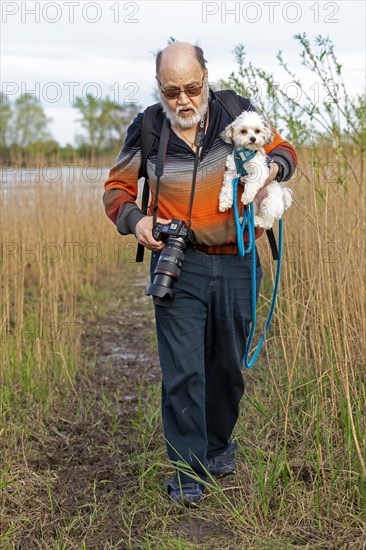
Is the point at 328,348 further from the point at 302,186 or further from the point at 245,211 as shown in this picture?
the point at 302,186

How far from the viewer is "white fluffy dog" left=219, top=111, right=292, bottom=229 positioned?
284cm

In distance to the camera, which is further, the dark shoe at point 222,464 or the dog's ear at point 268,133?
the dark shoe at point 222,464

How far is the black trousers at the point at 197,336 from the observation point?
2.94m

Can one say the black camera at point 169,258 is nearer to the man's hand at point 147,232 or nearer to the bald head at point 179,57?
the man's hand at point 147,232

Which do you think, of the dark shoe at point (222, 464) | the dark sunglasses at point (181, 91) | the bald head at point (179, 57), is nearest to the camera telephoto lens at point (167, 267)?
the dark sunglasses at point (181, 91)

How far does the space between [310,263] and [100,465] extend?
4.58ft

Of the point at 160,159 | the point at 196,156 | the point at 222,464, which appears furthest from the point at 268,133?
the point at 222,464

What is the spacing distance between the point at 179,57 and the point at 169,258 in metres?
0.73

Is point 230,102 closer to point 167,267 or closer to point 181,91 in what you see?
point 181,91

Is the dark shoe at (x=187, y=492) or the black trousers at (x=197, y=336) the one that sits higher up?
the black trousers at (x=197, y=336)

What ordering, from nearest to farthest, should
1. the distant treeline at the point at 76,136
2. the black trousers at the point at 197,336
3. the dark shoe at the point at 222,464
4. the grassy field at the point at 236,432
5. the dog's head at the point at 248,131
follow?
the grassy field at the point at 236,432 → the dog's head at the point at 248,131 → the black trousers at the point at 197,336 → the dark shoe at the point at 222,464 → the distant treeline at the point at 76,136

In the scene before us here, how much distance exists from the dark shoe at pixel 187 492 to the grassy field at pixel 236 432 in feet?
0.13

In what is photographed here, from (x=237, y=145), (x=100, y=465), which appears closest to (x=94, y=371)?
(x=100, y=465)

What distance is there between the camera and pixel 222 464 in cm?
322
